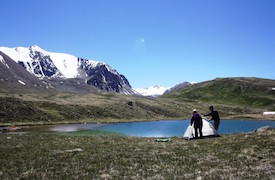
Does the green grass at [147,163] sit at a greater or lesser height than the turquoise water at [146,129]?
greater

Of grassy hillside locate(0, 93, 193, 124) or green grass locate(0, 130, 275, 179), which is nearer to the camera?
green grass locate(0, 130, 275, 179)

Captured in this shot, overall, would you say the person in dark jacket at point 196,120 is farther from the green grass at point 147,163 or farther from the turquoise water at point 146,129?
the turquoise water at point 146,129

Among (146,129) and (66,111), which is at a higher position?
(66,111)

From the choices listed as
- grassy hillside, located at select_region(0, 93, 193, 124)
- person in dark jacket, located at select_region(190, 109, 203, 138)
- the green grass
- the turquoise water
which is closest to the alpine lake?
the turquoise water

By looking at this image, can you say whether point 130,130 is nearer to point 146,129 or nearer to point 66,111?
point 146,129

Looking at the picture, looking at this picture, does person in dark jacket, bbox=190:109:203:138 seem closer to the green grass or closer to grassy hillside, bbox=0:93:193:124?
the green grass

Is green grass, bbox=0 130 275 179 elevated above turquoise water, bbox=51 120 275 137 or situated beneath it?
elevated above

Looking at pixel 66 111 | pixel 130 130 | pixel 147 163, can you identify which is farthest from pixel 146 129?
pixel 147 163

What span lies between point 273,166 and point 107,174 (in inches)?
431

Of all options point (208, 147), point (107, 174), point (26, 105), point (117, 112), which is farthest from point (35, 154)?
point (117, 112)

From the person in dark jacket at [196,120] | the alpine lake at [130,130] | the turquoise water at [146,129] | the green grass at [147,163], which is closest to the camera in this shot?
the green grass at [147,163]

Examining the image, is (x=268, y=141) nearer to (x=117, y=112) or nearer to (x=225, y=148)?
(x=225, y=148)

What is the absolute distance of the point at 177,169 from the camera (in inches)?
794

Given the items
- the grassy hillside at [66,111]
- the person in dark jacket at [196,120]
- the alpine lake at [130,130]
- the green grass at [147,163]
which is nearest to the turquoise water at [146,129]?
the alpine lake at [130,130]
